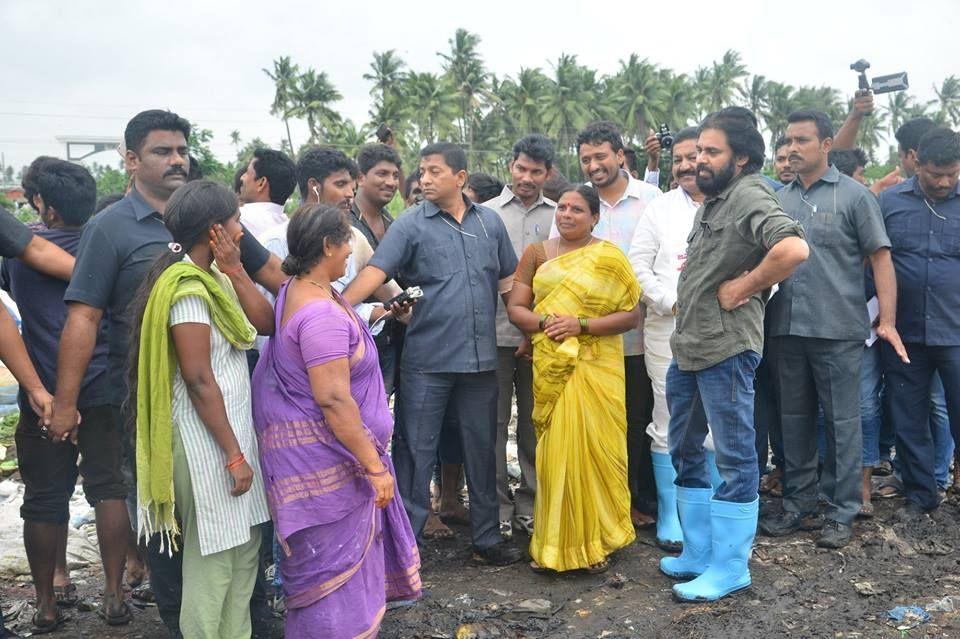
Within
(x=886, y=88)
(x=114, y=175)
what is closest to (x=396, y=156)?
(x=886, y=88)

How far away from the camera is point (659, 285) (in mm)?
4562

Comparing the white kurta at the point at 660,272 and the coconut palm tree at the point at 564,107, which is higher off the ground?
the coconut palm tree at the point at 564,107

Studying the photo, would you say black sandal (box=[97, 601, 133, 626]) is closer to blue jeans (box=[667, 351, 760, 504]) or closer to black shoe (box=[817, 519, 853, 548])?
blue jeans (box=[667, 351, 760, 504])

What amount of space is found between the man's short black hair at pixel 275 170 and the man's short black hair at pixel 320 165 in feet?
0.57

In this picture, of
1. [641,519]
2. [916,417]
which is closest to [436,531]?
[641,519]

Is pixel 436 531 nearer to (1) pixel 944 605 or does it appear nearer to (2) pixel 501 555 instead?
(2) pixel 501 555

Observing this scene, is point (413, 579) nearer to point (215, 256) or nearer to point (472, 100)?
point (215, 256)

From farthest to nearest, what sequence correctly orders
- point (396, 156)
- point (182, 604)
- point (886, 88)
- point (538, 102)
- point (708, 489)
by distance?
point (538, 102) < point (886, 88) < point (396, 156) < point (708, 489) < point (182, 604)

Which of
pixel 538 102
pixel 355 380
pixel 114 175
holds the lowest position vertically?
pixel 355 380

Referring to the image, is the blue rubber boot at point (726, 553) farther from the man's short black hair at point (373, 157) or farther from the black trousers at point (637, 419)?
the man's short black hair at point (373, 157)

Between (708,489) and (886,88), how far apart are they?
3306 millimetres

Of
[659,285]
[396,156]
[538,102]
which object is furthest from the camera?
[538,102]

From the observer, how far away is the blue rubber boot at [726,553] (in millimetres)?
3797

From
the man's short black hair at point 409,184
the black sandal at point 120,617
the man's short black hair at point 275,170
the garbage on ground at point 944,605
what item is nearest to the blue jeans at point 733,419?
the garbage on ground at point 944,605
